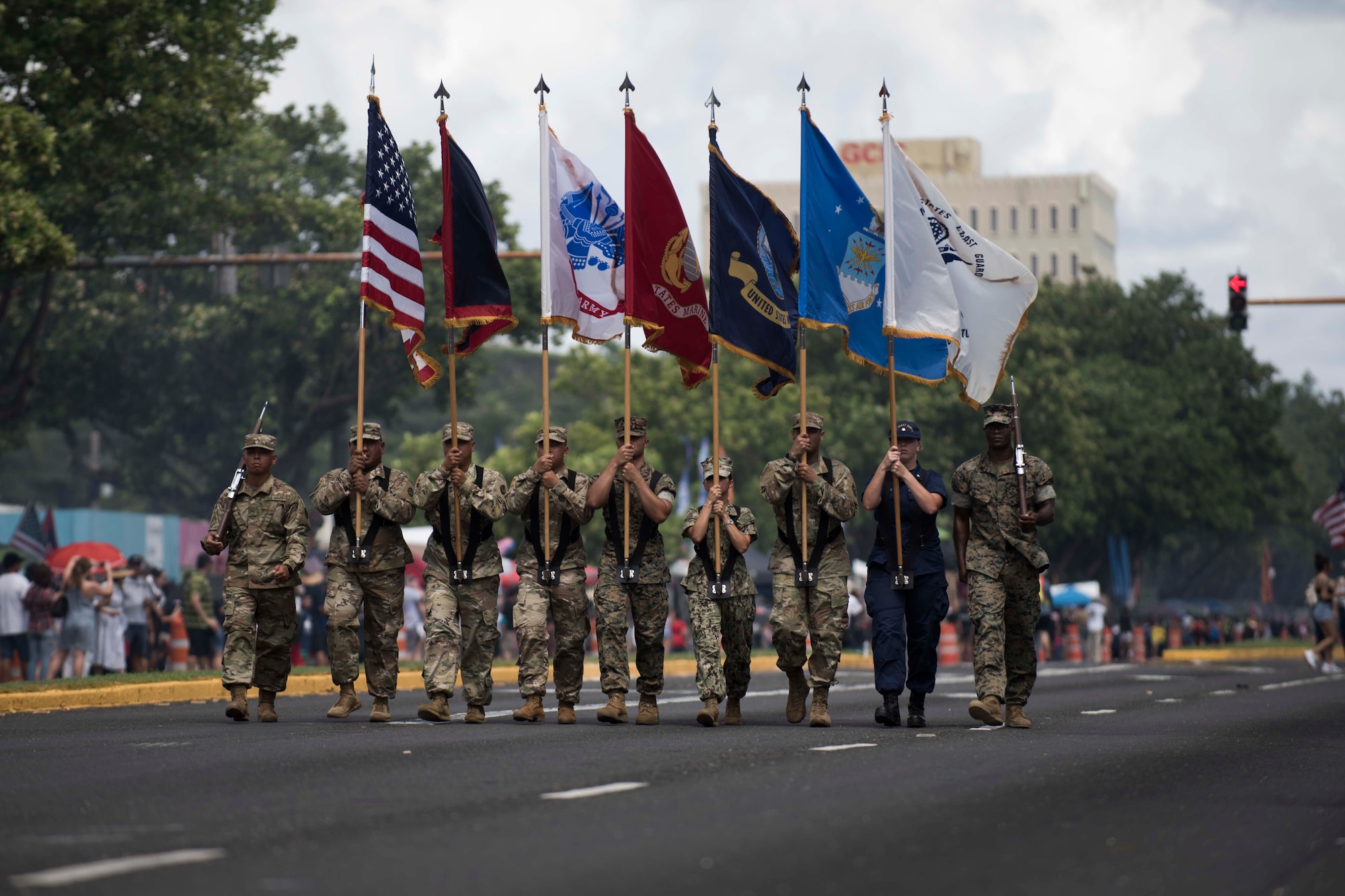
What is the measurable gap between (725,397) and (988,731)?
4133cm

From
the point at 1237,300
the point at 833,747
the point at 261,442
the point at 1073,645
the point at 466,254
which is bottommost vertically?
the point at 1073,645

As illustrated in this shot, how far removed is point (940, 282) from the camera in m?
13.4

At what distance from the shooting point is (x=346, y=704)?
13305mm

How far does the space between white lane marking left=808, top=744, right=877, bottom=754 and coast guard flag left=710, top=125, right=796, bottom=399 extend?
11.7ft

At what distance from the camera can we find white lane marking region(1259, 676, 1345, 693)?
74.6 ft

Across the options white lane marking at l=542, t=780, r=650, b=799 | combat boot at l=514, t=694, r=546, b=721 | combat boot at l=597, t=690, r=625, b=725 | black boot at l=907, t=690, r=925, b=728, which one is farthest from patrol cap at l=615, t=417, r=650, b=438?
white lane marking at l=542, t=780, r=650, b=799

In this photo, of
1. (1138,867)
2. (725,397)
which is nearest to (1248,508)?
(725,397)

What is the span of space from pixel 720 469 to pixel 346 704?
3.40 m

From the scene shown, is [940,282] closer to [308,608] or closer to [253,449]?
[253,449]

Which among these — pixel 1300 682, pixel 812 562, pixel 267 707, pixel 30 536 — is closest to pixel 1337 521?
pixel 1300 682

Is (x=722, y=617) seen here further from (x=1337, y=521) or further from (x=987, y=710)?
(x=1337, y=521)

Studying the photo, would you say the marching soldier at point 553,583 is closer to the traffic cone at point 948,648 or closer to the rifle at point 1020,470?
the rifle at point 1020,470

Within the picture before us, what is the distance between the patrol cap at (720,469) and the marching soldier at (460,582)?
4.57ft

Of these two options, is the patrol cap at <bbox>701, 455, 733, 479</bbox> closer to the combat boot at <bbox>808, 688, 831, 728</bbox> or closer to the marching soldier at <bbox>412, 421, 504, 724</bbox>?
the marching soldier at <bbox>412, 421, 504, 724</bbox>
